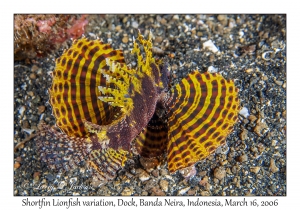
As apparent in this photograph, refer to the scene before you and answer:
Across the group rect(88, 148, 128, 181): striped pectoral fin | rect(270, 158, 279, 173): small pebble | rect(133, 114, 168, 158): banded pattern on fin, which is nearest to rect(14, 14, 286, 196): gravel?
rect(270, 158, 279, 173): small pebble

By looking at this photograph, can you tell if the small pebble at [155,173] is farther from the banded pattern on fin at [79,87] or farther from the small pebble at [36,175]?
the small pebble at [36,175]

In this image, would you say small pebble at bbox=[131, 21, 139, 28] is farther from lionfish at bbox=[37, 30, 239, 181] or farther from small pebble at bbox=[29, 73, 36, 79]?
small pebble at bbox=[29, 73, 36, 79]

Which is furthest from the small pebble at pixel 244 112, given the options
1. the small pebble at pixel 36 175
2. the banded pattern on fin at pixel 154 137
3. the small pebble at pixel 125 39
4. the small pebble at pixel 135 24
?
the small pebble at pixel 36 175

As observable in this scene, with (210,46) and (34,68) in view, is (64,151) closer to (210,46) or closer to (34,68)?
(34,68)

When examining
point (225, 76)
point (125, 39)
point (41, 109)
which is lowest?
point (41, 109)

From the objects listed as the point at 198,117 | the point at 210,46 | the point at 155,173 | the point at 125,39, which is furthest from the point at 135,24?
the point at 155,173

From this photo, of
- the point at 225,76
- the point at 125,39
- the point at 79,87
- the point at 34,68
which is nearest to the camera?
the point at 79,87
